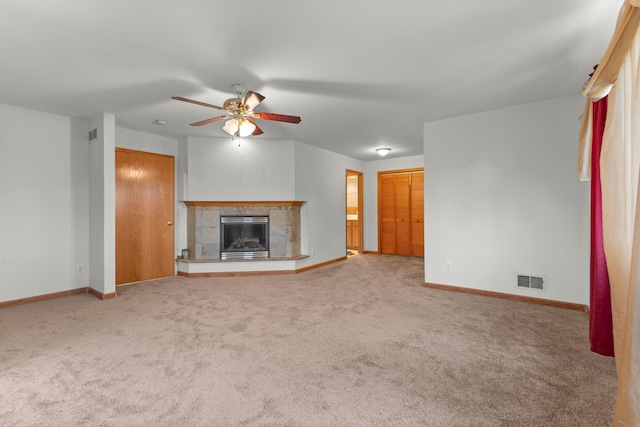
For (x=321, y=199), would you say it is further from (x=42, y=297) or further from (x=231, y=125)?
(x=42, y=297)

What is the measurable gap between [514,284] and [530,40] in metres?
2.78

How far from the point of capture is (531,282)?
148 inches

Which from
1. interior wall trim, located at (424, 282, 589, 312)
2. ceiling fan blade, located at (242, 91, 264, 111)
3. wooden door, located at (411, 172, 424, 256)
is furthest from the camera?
wooden door, located at (411, 172, 424, 256)

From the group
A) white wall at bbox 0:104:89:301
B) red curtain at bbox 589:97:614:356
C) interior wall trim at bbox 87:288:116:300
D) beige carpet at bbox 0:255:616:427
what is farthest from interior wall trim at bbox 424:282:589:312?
white wall at bbox 0:104:89:301

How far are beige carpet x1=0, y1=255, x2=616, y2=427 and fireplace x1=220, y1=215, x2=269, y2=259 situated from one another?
160 cm

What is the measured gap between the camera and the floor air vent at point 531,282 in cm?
370

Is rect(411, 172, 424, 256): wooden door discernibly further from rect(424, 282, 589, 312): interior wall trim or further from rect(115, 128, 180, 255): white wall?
rect(115, 128, 180, 255): white wall

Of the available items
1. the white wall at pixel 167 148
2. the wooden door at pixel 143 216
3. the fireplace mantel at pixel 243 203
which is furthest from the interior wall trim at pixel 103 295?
the fireplace mantel at pixel 243 203

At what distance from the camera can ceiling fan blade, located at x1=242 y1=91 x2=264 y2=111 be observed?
2703mm

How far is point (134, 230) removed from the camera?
4.88 m

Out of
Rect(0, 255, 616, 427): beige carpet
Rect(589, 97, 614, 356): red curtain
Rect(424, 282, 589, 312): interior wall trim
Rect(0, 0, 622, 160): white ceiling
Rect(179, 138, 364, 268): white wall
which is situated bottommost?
Rect(0, 255, 616, 427): beige carpet

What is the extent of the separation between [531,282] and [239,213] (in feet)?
14.5

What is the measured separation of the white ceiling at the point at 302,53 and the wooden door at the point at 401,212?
3.24 metres

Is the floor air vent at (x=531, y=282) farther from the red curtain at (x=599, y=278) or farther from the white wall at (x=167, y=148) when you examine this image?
the white wall at (x=167, y=148)
